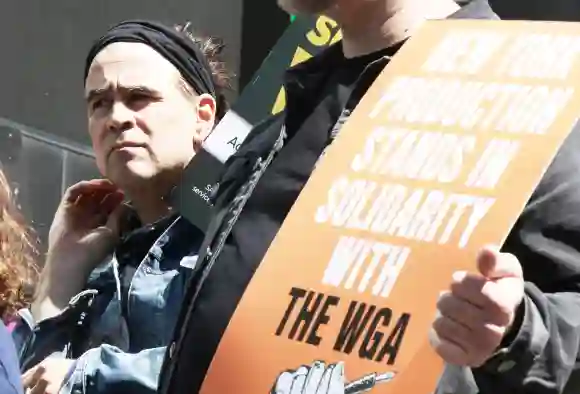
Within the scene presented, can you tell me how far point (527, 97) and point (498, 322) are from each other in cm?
26

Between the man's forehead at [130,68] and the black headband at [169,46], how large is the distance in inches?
0.6

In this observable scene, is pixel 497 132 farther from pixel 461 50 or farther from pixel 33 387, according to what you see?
pixel 33 387

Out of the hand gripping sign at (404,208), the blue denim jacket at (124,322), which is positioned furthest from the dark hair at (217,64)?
the hand gripping sign at (404,208)

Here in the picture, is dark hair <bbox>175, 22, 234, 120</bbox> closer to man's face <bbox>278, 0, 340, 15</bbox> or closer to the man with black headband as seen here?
the man with black headband

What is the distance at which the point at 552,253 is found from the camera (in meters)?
0.86

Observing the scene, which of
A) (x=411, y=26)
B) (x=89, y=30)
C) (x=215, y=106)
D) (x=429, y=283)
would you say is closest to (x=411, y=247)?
(x=429, y=283)

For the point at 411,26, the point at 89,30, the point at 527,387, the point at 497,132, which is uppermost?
the point at 89,30

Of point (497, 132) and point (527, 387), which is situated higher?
point (497, 132)

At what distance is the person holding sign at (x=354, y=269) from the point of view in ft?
2.52

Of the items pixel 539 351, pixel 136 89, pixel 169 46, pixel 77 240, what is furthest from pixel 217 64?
pixel 539 351

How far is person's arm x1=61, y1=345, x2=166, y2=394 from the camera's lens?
135 centimetres

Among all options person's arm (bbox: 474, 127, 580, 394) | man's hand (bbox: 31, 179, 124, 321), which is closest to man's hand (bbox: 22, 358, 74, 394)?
man's hand (bbox: 31, 179, 124, 321)

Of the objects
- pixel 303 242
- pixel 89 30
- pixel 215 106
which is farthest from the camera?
pixel 89 30

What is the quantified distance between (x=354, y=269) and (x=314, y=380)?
0.10 metres
